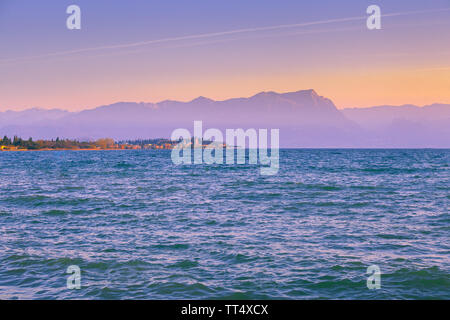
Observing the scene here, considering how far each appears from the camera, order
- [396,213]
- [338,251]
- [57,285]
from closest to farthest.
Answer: [57,285]
[338,251]
[396,213]

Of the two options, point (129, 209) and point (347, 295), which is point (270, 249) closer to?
point (347, 295)

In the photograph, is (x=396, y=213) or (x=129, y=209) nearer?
(x=396, y=213)

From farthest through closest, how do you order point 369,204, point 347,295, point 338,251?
point 369,204 < point 338,251 < point 347,295

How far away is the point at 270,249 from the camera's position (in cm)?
1571

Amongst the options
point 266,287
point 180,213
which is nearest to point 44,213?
point 180,213

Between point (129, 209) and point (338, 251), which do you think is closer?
point (338, 251)

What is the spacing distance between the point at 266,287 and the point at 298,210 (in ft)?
48.3

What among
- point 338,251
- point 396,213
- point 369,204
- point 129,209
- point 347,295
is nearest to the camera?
point 347,295

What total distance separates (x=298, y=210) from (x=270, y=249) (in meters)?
10.6

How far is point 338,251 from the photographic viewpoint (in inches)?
605
